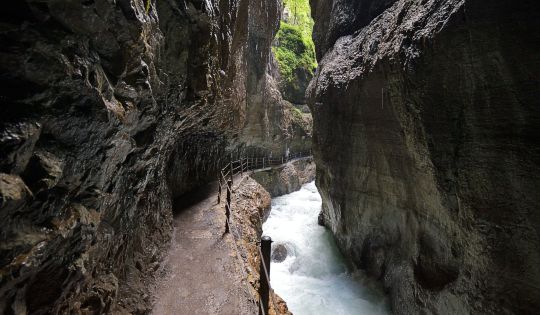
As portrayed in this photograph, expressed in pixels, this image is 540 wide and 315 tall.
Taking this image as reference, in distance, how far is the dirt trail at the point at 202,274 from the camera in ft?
15.6

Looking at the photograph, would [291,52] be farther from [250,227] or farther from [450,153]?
[450,153]

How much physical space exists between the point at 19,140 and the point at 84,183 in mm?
1040

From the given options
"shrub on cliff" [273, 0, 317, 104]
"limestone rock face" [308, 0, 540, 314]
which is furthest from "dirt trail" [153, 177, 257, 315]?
"shrub on cliff" [273, 0, 317, 104]

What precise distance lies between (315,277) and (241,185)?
15.4 feet

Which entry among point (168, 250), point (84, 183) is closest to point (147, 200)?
point (168, 250)

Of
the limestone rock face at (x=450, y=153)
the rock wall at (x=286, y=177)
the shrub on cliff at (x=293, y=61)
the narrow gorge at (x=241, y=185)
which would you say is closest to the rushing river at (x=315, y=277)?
the narrow gorge at (x=241, y=185)

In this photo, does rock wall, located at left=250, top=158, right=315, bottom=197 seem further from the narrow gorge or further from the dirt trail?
the dirt trail

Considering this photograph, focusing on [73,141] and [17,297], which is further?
[73,141]

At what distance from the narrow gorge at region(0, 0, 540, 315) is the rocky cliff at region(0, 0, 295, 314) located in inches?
0.7

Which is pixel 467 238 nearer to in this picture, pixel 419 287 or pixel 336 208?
pixel 419 287

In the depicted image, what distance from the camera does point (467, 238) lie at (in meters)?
5.40

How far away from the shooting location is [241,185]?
1246 centimetres

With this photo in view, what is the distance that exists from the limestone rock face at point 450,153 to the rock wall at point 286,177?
1056cm

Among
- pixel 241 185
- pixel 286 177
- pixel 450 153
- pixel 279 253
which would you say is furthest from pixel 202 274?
pixel 286 177
